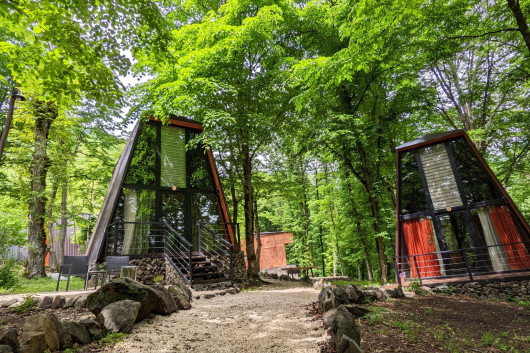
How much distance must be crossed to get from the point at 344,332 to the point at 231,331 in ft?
6.46

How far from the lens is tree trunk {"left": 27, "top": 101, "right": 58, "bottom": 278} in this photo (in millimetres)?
11375

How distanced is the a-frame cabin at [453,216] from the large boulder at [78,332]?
7.45 metres

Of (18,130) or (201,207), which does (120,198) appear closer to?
(201,207)

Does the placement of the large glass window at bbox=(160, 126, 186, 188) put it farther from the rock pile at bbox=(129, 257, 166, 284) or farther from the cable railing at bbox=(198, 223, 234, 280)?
the rock pile at bbox=(129, 257, 166, 284)

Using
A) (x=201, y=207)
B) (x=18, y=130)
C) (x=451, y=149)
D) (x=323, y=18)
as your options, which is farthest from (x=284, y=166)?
(x=18, y=130)

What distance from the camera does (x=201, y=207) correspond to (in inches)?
447

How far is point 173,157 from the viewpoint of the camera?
11.2 m

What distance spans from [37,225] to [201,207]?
22.1 feet

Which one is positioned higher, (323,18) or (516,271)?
(323,18)

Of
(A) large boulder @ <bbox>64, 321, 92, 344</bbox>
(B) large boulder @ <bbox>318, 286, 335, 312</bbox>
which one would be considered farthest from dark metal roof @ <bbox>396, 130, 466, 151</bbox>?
(A) large boulder @ <bbox>64, 321, 92, 344</bbox>

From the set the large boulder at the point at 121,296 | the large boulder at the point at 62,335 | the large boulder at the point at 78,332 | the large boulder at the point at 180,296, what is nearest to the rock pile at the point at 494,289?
the large boulder at the point at 180,296

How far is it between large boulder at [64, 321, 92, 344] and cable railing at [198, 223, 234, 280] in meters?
5.46

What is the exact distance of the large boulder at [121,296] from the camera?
14.5ft

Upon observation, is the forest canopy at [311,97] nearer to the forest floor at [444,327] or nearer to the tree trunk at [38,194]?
the tree trunk at [38,194]
